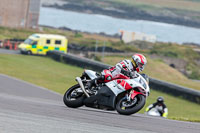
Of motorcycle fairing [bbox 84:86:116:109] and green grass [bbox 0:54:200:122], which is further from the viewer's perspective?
green grass [bbox 0:54:200:122]

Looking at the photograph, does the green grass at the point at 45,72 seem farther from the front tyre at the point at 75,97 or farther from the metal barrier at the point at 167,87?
the front tyre at the point at 75,97

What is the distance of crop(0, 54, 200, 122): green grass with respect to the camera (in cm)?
1853

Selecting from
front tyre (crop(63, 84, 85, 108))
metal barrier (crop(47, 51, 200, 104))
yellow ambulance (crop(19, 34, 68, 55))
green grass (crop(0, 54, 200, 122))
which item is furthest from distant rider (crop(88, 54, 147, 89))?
yellow ambulance (crop(19, 34, 68, 55))

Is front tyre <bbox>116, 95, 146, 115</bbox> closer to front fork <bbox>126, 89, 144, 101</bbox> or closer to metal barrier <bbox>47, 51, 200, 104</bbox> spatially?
front fork <bbox>126, 89, 144, 101</bbox>

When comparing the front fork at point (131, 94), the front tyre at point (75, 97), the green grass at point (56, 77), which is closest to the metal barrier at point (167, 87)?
the green grass at point (56, 77)

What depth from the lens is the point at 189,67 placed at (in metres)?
43.8

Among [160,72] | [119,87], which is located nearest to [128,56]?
[160,72]

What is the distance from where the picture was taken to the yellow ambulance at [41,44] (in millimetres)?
35375

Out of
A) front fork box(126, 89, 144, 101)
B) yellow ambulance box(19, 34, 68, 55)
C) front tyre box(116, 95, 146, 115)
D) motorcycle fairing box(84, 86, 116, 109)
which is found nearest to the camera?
front tyre box(116, 95, 146, 115)

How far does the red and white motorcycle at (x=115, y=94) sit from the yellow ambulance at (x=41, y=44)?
26.2m

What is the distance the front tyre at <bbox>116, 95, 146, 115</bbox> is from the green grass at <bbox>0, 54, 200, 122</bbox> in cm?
749

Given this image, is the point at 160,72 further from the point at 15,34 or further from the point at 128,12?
the point at 128,12

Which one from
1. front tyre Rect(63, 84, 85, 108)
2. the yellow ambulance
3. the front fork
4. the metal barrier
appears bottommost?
the yellow ambulance

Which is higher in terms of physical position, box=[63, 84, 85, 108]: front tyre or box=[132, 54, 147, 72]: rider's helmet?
box=[132, 54, 147, 72]: rider's helmet
